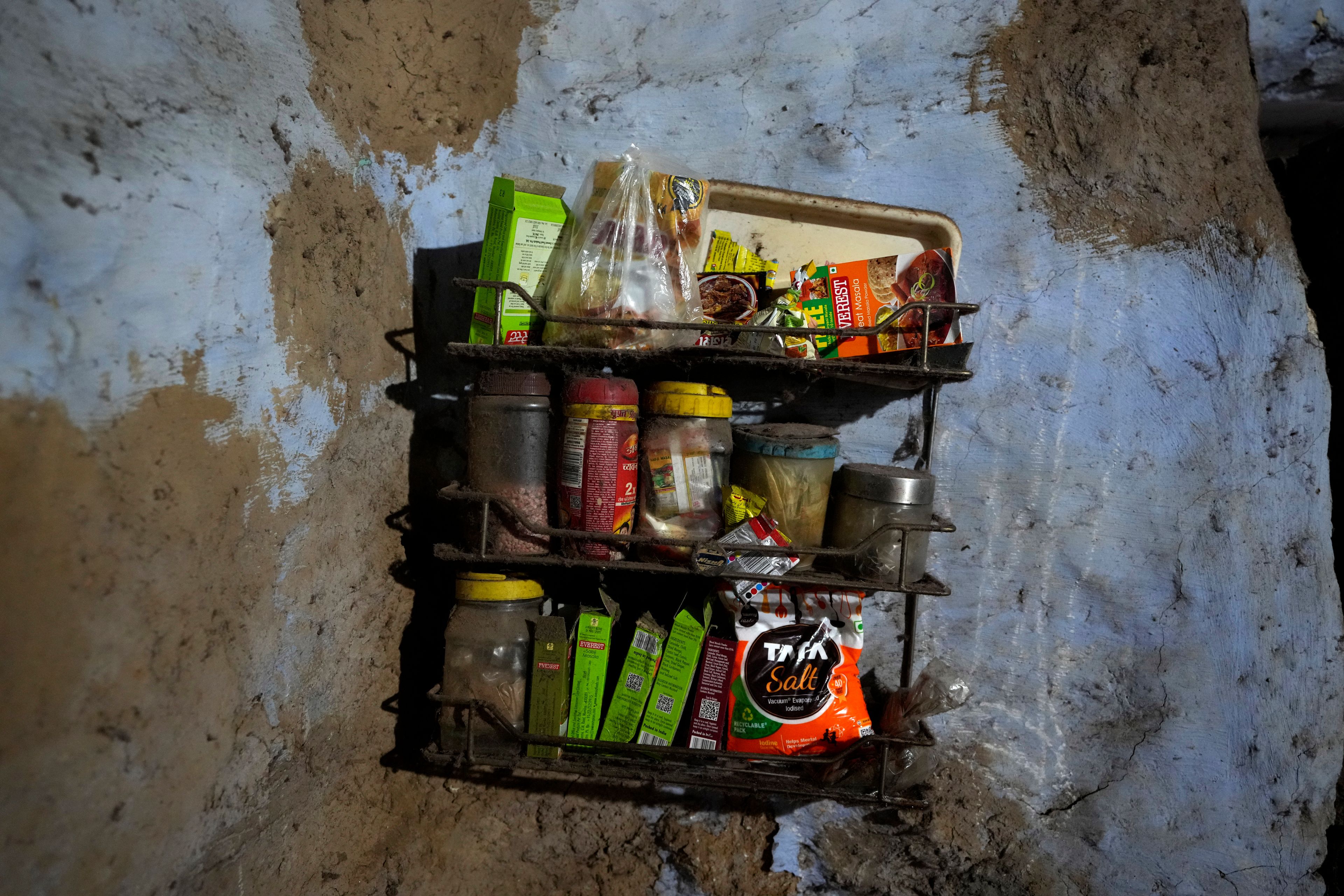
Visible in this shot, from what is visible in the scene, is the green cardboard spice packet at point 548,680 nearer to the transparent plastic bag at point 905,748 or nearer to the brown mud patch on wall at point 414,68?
the transparent plastic bag at point 905,748

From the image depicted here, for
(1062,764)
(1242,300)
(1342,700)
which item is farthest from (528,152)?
(1342,700)

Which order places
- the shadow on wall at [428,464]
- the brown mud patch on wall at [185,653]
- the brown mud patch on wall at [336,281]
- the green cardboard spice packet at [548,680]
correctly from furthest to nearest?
the shadow on wall at [428,464] → the green cardboard spice packet at [548,680] → the brown mud patch on wall at [336,281] → the brown mud patch on wall at [185,653]

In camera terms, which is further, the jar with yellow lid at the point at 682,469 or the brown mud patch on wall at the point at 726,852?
the brown mud patch on wall at the point at 726,852

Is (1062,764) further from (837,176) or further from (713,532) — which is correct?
(837,176)

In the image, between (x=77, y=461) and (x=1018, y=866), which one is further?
(x=1018, y=866)

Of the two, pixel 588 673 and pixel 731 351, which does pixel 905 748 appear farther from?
pixel 731 351

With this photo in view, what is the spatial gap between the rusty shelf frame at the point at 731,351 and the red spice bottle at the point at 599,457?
0.16 feet

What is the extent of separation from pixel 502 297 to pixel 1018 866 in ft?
3.74

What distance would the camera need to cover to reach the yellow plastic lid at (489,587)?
0.98 meters

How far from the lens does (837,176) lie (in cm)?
113

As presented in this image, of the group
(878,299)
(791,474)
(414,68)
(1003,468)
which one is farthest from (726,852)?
(414,68)

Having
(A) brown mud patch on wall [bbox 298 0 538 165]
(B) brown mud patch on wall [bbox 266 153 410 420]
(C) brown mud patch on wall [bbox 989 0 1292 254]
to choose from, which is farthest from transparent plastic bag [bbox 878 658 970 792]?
(A) brown mud patch on wall [bbox 298 0 538 165]

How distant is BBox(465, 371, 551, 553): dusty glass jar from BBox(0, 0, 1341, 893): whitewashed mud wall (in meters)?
0.18

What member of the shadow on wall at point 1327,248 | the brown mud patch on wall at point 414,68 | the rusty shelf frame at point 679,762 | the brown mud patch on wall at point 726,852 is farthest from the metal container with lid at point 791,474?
the shadow on wall at point 1327,248
